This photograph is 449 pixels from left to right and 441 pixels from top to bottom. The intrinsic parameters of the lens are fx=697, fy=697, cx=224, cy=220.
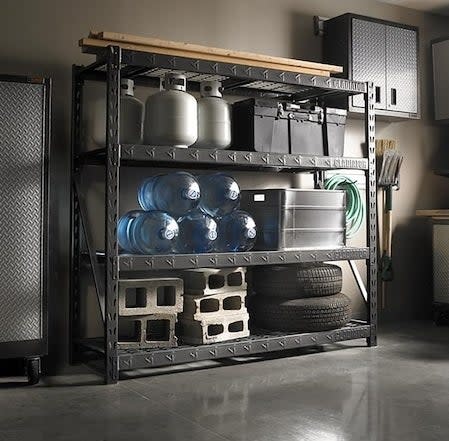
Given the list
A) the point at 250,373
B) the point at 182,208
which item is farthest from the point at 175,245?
the point at 250,373

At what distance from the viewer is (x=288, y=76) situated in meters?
5.19

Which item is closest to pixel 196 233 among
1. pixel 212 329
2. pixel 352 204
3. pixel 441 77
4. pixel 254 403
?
pixel 212 329

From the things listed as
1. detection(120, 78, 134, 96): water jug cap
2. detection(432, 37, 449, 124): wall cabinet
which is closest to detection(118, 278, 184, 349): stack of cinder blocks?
Result: detection(120, 78, 134, 96): water jug cap

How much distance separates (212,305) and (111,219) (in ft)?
3.76

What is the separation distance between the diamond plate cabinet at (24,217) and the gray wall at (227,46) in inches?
23.1

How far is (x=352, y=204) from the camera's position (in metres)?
6.55

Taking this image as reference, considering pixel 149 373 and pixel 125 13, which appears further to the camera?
pixel 125 13

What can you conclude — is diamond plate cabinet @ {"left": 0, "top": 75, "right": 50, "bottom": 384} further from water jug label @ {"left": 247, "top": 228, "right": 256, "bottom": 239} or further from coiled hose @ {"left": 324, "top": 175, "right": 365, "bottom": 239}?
coiled hose @ {"left": 324, "top": 175, "right": 365, "bottom": 239}

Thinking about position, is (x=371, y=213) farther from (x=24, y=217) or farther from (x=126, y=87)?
(x=24, y=217)

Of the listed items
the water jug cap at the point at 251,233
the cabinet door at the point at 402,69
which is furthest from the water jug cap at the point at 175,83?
the cabinet door at the point at 402,69

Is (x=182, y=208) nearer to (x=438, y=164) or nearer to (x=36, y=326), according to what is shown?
(x=36, y=326)

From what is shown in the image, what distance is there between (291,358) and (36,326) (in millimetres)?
1890

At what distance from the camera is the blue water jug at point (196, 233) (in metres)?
4.87

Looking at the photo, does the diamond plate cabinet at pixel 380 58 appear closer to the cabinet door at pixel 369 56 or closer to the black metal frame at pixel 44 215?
the cabinet door at pixel 369 56
